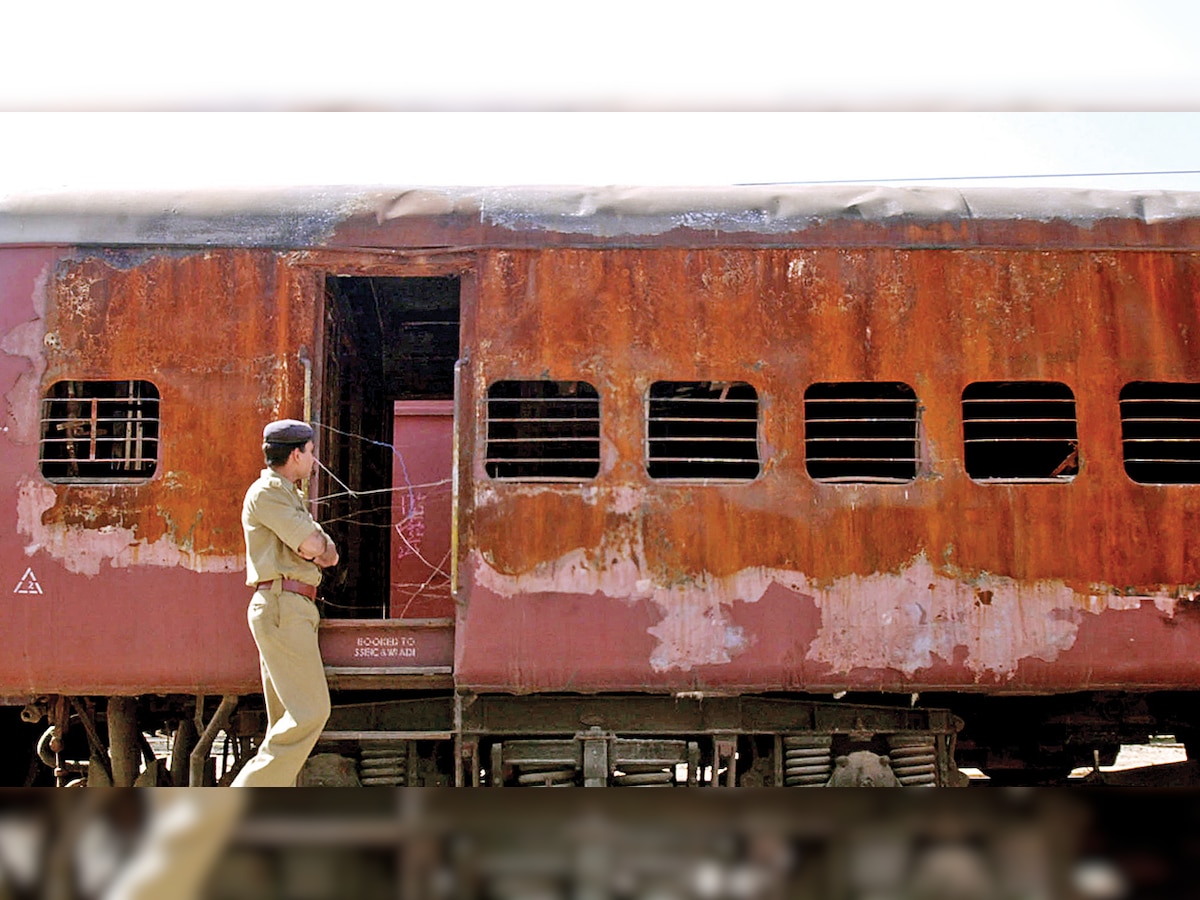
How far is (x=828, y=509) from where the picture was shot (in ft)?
15.8

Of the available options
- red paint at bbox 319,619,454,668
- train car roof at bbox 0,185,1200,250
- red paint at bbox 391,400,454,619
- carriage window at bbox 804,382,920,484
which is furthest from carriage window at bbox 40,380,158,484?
carriage window at bbox 804,382,920,484

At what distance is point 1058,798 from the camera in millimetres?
3725

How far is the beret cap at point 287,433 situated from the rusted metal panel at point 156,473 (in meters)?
0.52

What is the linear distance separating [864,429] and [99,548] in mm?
3533

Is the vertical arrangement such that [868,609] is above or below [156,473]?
below

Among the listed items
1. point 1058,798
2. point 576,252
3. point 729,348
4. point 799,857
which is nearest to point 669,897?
point 799,857

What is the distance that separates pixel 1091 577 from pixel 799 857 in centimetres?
202

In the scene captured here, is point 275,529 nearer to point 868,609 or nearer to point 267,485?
point 267,485

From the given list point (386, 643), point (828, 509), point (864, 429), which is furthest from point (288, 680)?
point (864, 429)

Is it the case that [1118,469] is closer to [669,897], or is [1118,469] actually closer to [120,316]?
[669,897]

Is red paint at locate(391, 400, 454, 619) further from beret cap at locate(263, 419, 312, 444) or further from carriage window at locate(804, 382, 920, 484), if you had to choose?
carriage window at locate(804, 382, 920, 484)

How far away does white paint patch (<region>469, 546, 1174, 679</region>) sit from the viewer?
475 cm

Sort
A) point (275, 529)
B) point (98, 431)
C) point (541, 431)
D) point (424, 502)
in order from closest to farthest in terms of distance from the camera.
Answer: point (275, 529), point (98, 431), point (541, 431), point (424, 502)

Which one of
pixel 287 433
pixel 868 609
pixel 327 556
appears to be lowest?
pixel 868 609
